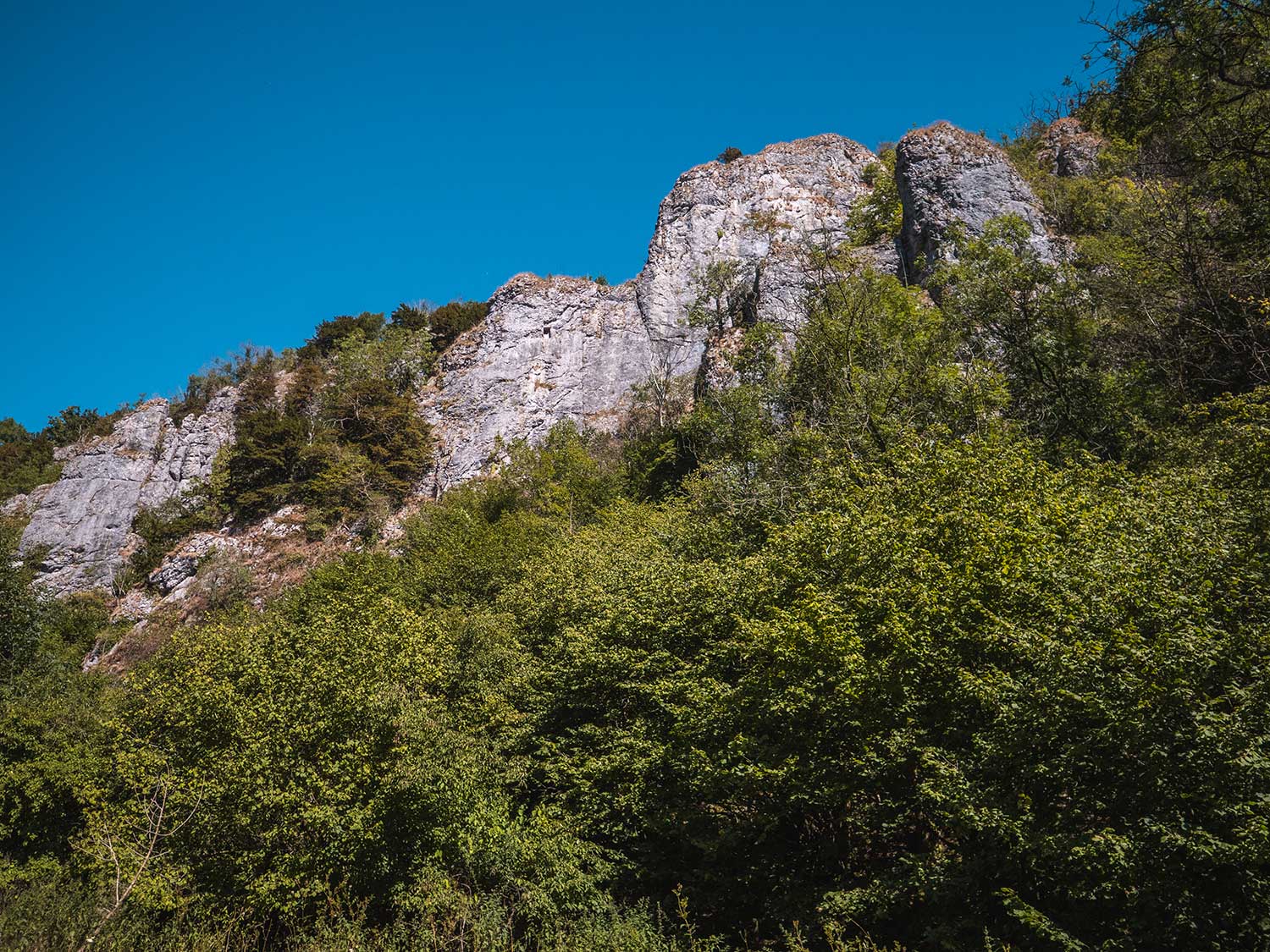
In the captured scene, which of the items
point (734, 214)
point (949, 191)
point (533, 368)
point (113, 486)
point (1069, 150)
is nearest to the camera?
point (949, 191)

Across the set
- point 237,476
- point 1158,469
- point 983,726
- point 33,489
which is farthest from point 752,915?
point 33,489

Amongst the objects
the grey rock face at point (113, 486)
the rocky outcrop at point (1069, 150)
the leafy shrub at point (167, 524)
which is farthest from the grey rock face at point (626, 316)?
the grey rock face at point (113, 486)

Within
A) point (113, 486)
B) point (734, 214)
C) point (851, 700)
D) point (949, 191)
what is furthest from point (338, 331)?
point (851, 700)

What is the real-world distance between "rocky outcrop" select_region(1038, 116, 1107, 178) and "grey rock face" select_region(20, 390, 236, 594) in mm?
63242

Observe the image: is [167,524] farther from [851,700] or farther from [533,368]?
[851,700]

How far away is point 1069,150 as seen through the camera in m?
46.8

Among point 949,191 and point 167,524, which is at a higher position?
point 949,191

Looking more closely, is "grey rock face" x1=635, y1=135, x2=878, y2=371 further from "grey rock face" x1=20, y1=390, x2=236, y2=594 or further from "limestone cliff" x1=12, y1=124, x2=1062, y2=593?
"grey rock face" x1=20, y1=390, x2=236, y2=594

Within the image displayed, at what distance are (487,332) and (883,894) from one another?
51.5 metres

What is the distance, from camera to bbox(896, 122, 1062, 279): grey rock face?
3809 cm

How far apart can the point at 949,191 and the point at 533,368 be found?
30.3m

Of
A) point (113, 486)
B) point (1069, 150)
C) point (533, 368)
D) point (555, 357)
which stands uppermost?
point (1069, 150)

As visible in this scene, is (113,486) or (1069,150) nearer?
(1069,150)

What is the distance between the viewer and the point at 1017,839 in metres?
8.78
